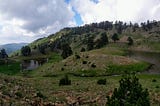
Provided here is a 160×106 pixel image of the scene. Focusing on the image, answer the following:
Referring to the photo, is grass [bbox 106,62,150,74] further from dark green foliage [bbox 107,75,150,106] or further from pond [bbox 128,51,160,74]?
dark green foliage [bbox 107,75,150,106]

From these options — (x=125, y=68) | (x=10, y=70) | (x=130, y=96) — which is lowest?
(x=10, y=70)

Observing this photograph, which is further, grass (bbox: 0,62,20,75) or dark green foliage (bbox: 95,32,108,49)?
dark green foliage (bbox: 95,32,108,49)

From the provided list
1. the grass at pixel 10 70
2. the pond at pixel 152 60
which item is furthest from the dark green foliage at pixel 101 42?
the grass at pixel 10 70

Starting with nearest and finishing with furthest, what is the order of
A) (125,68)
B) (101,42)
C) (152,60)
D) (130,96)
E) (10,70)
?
1. (130,96)
2. (125,68)
3. (10,70)
4. (152,60)
5. (101,42)

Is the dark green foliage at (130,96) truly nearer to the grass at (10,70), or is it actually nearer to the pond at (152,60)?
the pond at (152,60)

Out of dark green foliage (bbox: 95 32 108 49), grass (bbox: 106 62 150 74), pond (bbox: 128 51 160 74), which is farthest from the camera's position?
dark green foliage (bbox: 95 32 108 49)

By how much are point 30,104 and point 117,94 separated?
38.2 feet

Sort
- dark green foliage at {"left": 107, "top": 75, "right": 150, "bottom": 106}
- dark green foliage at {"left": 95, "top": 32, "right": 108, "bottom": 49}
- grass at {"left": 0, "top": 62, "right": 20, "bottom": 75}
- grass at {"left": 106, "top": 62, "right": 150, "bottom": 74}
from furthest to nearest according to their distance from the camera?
dark green foliage at {"left": 95, "top": 32, "right": 108, "bottom": 49} < grass at {"left": 0, "top": 62, "right": 20, "bottom": 75} < grass at {"left": 106, "top": 62, "right": 150, "bottom": 74} < dark green foliage at {"left": 107, "top": 75, "right": 150, "bottom": 106}

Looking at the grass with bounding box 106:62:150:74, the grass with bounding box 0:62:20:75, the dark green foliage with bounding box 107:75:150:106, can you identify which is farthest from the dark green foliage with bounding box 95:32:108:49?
the dark green foliage with bounding box 107:75:150:106

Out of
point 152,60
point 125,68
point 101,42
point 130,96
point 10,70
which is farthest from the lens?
point 101,42

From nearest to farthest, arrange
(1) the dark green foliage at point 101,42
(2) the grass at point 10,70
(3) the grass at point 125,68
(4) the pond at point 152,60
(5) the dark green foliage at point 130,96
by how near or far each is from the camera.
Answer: (5) the dark green foliage at point 130,96
(3) the grass at point 125,68
(4) the pond at point 152,60
(2) the grass at point 10,70
(1) the dark green foliage at point 101,42

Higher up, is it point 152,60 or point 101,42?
point 101,42

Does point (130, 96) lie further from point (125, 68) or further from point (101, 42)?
point (101, 42)

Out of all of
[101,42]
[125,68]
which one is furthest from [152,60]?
[101,42]
